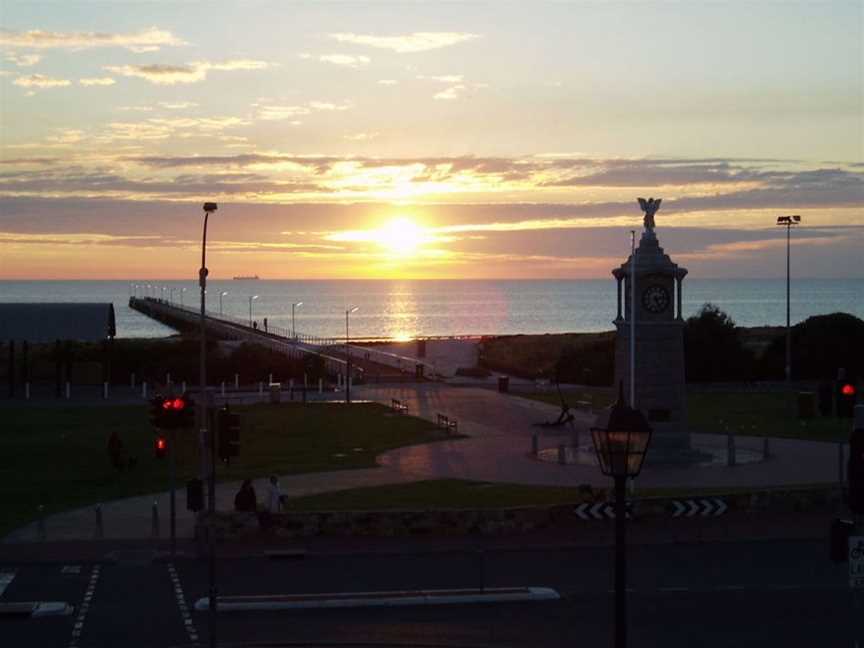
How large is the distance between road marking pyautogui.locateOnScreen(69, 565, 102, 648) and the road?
0.04 metres

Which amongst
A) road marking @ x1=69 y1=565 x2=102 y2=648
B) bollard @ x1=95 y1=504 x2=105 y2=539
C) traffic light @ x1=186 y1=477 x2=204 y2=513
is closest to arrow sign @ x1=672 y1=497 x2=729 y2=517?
traffic light @ x1=186 y1=477 x2=204 y2=513

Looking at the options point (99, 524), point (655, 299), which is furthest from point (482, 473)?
point (99, 524)

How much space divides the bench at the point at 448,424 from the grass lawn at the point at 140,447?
A: 1.62 ft

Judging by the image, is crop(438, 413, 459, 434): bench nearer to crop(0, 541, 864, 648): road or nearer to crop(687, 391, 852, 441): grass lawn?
crop(687, 391, 852, 441): grass lawn

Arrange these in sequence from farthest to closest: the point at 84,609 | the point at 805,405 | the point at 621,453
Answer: the point at 805,405 → the point at 84,609 → the point at 621,453

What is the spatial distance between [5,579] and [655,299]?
73.9 ft

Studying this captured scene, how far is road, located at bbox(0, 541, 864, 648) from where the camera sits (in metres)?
19.4

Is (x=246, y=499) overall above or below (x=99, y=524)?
above

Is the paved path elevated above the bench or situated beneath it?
situated beneath

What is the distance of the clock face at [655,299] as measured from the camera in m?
39.4

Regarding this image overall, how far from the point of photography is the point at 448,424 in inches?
1976

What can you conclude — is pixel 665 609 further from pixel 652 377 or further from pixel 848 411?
pixel 652 377

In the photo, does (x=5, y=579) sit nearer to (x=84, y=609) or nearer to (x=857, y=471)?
(x=84, y=609)

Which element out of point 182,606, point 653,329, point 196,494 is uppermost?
point 653,329
